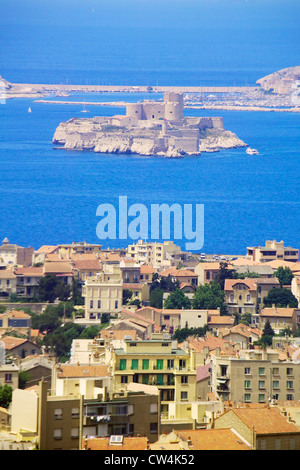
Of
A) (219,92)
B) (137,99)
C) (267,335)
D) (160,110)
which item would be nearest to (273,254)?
(267,335)

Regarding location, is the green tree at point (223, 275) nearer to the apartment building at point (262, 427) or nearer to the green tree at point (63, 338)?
the green tree at point (63, 338)

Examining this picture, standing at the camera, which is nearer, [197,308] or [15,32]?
[197,308]

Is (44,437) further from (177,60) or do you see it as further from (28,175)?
(177,60)

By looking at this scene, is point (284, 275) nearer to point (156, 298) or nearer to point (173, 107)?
point (156, 298)

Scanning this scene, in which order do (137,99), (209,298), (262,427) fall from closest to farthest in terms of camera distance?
(262,427) < (209,298) < (137,99)

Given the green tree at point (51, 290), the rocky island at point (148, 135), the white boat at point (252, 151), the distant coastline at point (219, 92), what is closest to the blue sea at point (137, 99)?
the white boat at point (252, 151)

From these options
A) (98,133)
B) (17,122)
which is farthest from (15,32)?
(98,133)
